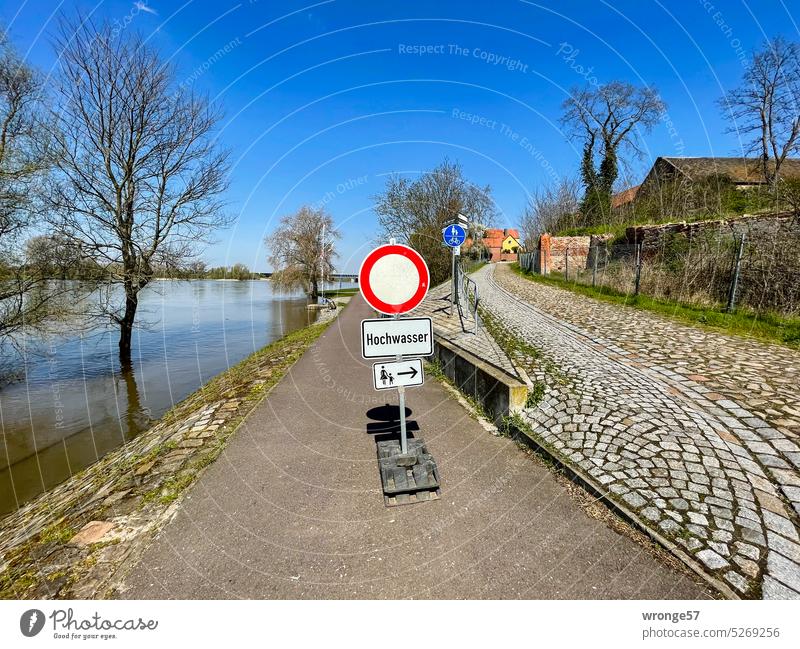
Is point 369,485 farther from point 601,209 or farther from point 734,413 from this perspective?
point 601,209

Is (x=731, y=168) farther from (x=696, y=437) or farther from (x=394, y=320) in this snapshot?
(x=394, y=320)

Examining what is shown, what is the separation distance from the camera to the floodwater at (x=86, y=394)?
23.7ft

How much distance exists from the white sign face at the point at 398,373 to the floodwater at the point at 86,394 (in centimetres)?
692

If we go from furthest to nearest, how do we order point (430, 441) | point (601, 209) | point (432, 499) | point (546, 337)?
point (601, 209)
point (546, 337)
point (430, 441)
point (432, 499)

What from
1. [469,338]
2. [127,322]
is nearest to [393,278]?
[469,338]

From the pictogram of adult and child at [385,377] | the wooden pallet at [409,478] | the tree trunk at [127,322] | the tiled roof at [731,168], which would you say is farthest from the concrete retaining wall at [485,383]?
the tiled roof at [731,168]

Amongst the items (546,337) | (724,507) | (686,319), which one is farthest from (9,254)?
(686,319)

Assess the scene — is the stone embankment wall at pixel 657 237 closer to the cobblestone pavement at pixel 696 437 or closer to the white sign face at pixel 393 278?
the cobblestone pavement at pixel 696 437

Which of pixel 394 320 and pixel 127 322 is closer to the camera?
pixel 394 320

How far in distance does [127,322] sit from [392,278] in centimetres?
1534

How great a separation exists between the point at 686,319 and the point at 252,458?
37.4 ft

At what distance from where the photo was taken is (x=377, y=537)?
274 cm

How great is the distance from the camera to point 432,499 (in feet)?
10.6

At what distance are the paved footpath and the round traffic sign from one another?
1.83 metres
